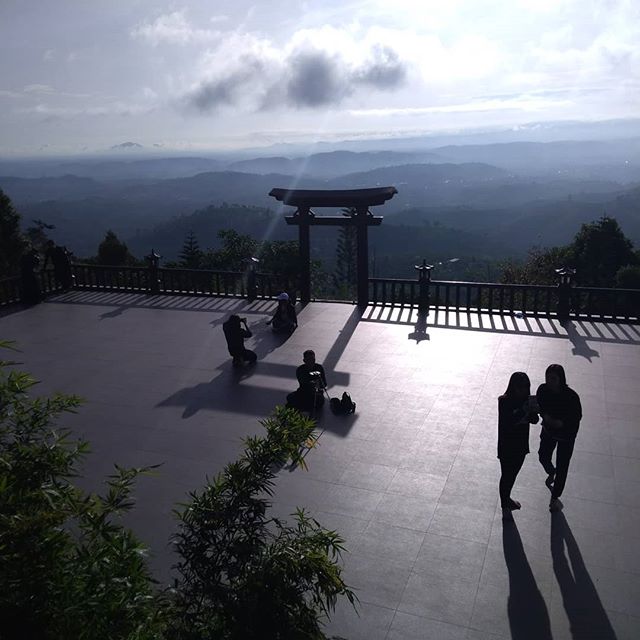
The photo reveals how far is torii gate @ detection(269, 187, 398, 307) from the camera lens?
44.6 ft

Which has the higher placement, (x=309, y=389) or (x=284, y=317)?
(x=309, y=389)

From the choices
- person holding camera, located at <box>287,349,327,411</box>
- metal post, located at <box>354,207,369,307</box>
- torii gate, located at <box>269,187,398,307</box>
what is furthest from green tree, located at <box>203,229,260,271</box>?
person holding camera, located at <box>287,349,327,411</box>

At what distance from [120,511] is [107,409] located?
5.58 meters

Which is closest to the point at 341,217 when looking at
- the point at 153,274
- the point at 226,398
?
the point at 153,274

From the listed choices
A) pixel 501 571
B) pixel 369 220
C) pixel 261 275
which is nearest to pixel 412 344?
pixel 369 220

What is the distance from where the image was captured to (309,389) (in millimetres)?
8375

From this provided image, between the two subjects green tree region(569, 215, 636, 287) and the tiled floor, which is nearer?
the tiled floor

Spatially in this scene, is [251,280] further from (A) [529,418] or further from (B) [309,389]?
(A) [529,418]

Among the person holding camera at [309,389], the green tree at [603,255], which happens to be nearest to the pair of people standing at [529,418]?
the person holding camera at [309,389]

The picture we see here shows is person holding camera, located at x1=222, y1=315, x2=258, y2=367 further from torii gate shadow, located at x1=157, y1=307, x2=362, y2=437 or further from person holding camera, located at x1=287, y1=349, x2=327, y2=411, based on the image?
person holding camera, located at x1=287, y1=349, x2=327, y2=411

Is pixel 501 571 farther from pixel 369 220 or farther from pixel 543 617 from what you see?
pixel 369 220

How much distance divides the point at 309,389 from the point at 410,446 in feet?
5.24

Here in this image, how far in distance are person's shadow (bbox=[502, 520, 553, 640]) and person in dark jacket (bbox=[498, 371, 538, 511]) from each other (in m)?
0.59

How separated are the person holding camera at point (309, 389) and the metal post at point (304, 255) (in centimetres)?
615
